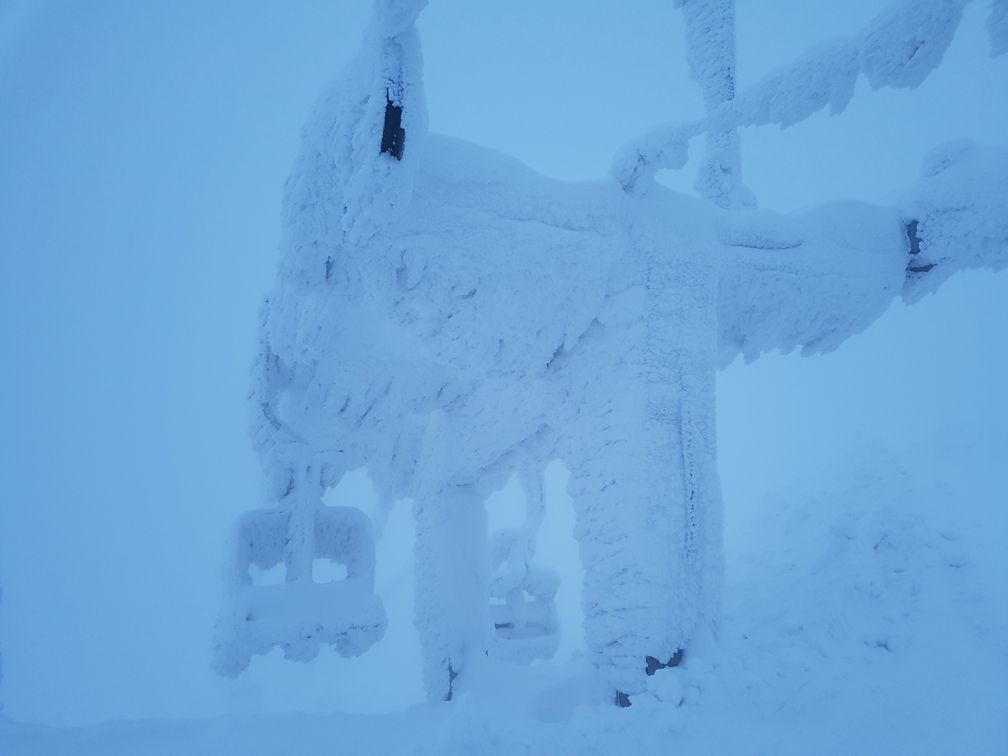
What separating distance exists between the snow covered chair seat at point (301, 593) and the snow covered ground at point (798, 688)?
53 centimetres

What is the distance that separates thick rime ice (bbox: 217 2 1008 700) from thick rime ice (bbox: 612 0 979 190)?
1 cm

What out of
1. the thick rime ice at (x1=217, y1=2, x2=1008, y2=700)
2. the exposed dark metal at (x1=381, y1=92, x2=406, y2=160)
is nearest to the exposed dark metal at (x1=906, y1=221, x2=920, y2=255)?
the thick rime ice at (x1=217, y1=2, x2=1008, y2=700)

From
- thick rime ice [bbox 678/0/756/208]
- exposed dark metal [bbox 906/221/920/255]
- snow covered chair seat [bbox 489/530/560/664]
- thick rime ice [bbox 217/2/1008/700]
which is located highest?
thick rime ice [bbox 678/0/756/208]

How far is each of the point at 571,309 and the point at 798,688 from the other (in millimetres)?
2434

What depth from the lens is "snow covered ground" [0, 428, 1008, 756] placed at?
2895 millimetres

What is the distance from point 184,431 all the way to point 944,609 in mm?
75771

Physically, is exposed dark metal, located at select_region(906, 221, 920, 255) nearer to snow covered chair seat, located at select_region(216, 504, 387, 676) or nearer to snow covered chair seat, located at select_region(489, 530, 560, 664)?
snow covered chair seat, located at select_region(216, 504, 387, 676)

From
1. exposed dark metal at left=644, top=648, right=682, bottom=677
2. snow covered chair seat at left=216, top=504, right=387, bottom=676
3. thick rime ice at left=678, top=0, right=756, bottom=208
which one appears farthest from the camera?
thick rime ice at left=678, top=0, right=756, bottom=208

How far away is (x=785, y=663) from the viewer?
3.38 meters

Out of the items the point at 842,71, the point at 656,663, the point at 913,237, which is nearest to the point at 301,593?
the point at 656,663

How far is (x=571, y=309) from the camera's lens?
4.06 m

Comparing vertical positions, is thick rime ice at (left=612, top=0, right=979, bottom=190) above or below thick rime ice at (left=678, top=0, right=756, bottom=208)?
below

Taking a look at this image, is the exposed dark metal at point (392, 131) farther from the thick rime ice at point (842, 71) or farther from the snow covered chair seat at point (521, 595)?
the snow covered chair seat at point (521, 595)

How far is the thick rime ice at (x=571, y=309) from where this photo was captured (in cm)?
317
